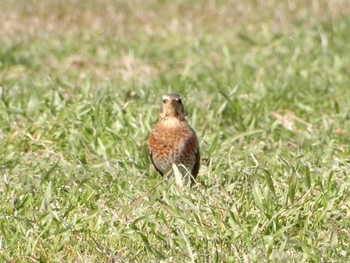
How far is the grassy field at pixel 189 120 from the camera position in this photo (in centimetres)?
507

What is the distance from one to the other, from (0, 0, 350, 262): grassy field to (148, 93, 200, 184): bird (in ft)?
0.37

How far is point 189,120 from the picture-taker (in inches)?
293

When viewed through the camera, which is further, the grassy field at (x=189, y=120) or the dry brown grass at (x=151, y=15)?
the dry brown grass at (x=151, y=15)

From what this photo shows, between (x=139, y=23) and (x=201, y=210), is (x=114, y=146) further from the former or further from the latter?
(x=139, y=23)

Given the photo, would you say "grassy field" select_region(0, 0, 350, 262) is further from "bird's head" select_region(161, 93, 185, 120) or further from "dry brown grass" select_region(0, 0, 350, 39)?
"bird's head" select_region(161, 93, 185, 120)

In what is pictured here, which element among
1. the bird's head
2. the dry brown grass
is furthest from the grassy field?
the bird's head

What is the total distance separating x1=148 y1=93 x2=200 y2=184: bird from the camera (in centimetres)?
615

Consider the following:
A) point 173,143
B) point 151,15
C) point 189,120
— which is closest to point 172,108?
point 173,143

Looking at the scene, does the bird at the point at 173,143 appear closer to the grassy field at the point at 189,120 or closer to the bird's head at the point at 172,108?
the bird's head at the point at 172,108

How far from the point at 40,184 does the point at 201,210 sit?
1.14 m

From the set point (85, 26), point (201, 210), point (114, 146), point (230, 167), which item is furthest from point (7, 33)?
point (201, 210)

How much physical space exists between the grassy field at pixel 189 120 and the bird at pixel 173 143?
0.37 ft

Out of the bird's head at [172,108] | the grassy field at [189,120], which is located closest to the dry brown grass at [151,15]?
the grassy field at [189,120]

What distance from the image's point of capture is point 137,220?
514 cm
